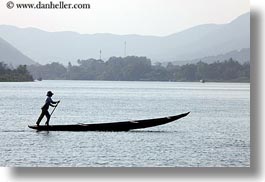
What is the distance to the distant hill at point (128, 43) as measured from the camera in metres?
14.6

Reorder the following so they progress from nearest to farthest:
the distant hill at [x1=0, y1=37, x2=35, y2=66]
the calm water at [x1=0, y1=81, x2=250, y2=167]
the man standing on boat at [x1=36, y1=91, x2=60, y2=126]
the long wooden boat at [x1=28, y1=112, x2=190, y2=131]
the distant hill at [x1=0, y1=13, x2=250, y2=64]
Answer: the calm water at [x1=0, y1=81, x2=250, y2=167] < the distant hill at [x1=0, y1=13, x2=250, y2=64] < the distant hill at [x1=0, y1=37, x2=35, y2=66] < the man standing on boat at [x1=36, y1=91, x2=60, y2=126] < the long wooden boat at [x1=28, y1=112, x2=190, y2=131]

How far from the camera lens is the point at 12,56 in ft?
48.7

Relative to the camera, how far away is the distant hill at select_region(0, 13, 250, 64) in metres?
14.6

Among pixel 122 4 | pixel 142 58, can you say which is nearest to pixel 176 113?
pixel 142 58

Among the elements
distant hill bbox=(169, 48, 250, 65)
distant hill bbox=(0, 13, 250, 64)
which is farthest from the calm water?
distant hill bbox=(0, 13, 250, 64)

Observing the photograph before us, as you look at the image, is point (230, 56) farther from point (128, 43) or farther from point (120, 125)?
point (120, 125)

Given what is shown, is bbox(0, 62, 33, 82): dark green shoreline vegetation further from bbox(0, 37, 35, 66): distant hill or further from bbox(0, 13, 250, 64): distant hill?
bbox(0, 13, 250, 64): distant hill

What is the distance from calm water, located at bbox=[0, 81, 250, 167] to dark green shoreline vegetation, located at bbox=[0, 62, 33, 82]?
11 cm

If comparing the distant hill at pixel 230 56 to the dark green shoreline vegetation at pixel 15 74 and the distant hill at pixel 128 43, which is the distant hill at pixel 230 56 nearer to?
the distant hill at pixel 128 43

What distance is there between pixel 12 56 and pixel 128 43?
167 cm

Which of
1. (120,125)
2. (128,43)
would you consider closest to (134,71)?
(128,43)

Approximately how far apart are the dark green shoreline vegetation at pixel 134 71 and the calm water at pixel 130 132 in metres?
0.12

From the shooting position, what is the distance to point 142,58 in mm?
14898

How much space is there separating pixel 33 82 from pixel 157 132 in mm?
2153
